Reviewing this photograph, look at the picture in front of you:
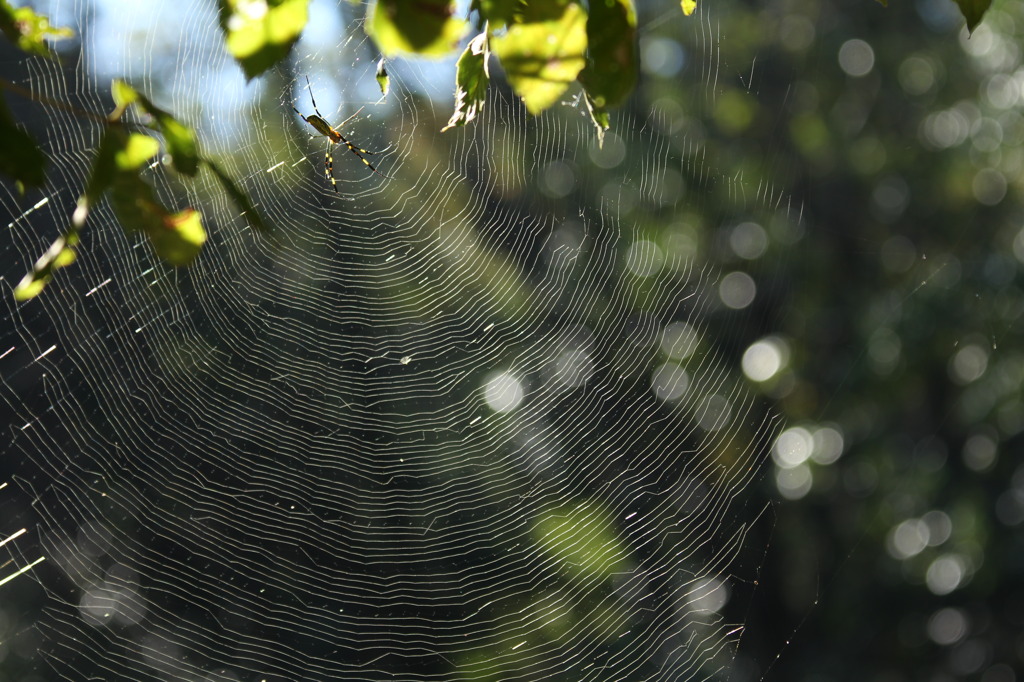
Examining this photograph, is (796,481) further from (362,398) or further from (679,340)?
(362,398)

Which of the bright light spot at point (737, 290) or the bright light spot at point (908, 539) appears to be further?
the bright light spot at point (908, 539)

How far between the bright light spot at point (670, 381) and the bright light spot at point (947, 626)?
3.89 metres

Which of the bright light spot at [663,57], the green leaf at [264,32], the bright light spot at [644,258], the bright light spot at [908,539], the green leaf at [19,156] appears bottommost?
the bright light spot at [908,539]

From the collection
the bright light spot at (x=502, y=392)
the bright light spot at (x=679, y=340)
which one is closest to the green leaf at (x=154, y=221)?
the bright light spot at (x=502, y=392)

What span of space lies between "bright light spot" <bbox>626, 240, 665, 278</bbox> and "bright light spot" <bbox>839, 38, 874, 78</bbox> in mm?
3010

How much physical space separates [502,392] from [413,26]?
4441 millimetres

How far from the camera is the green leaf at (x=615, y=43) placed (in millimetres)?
624

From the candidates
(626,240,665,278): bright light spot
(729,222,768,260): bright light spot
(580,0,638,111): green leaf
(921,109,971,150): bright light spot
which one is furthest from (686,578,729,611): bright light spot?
(580,0,638,111): green leaf

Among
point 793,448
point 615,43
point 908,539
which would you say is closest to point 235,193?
point 615,43

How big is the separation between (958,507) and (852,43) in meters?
4.69

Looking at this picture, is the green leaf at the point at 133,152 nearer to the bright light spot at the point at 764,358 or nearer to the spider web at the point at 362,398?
the spider web at the point at 362,398

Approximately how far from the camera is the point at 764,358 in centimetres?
745

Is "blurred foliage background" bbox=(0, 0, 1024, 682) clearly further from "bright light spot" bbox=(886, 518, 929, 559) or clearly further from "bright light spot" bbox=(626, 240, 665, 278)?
"bright light spot" bbox=(626, 240, 665, 278)

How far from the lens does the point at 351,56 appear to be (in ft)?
9.31
